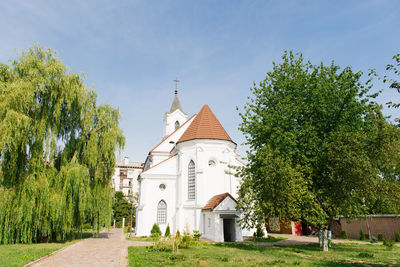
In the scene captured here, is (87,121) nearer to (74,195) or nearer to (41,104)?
(41,104)

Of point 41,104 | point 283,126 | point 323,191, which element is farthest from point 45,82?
point 323,191

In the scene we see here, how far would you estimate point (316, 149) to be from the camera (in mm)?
16203

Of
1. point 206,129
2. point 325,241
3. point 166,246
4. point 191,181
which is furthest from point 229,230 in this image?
point 166,246

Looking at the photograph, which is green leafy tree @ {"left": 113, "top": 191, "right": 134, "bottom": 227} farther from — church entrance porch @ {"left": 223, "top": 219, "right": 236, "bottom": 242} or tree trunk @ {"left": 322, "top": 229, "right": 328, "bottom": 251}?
tree trunk @ {"left": 322, "top": 229, "right": 328, "bottom": 251}

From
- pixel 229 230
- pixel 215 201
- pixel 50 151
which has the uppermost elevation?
pixel 50 151

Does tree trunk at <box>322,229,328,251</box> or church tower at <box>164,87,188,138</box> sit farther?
church tower at <box>164,87,188,138</box>

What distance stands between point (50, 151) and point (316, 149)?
58.6ft

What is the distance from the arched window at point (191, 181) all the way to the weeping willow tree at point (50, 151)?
8.92 meters

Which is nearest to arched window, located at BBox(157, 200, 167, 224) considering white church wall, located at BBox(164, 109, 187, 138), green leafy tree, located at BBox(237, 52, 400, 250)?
green leafy tree, located at BBox(237, 52, 400, 250)

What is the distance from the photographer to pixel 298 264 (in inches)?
440

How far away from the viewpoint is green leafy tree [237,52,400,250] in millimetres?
14852

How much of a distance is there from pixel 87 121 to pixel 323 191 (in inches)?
708

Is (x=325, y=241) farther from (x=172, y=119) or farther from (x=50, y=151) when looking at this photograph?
(x=172, y=119)

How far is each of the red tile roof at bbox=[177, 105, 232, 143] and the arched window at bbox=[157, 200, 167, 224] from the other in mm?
7254
